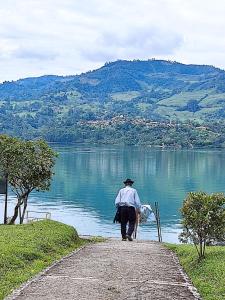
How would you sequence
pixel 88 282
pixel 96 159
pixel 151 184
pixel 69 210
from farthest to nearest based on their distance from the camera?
pixel 96 159
pixel 151 184
pixel 69 210
pixel 88 282

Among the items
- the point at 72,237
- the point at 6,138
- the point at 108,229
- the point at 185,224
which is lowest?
the point at 108,229

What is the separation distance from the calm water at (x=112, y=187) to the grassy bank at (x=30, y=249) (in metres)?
35.1

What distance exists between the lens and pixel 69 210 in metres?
69.0

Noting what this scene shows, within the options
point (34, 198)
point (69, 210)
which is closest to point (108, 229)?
point (69, 210)

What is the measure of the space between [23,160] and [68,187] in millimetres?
67496

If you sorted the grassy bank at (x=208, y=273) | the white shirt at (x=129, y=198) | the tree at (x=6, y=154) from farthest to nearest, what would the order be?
1. the tree at (x=6, y=154)
2. the white shirt at (x=129, y=198)
3. the grassy bank at (x=208, y=273)

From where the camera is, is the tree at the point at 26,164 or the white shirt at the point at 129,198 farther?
the tree at the point at 26,164

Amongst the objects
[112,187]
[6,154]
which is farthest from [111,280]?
[112,187]

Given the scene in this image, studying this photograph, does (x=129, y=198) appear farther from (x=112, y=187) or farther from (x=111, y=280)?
(x=112, y=187)

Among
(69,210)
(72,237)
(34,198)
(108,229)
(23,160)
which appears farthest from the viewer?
(34,198)

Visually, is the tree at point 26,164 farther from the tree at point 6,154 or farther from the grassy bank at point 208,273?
the grassy bank at point 208,273

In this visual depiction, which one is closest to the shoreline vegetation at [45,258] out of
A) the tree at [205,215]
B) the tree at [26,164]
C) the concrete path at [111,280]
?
the concrete path at [111,280]

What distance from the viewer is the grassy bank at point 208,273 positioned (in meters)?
8.68

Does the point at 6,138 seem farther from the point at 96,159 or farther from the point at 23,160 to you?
the point at 96,159
